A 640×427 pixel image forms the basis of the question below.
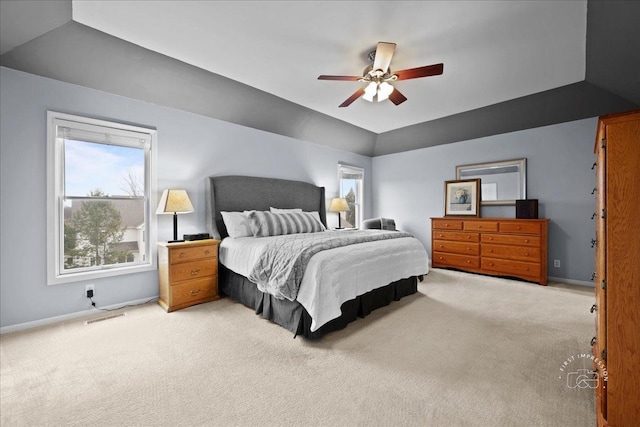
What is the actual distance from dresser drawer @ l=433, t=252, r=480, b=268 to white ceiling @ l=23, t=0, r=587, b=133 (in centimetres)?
276

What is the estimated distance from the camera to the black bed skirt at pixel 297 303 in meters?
2.40

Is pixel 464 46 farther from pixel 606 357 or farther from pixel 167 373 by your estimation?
pixel 167 373

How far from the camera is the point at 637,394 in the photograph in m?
1.22

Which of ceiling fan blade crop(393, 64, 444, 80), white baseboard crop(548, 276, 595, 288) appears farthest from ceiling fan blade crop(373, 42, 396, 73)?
white baseboard crop(548, 276, 595, 288)

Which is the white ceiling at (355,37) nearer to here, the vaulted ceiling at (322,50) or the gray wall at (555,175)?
the vaulted ceiling at (322,50)

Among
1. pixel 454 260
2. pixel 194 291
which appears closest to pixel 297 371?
pixel 194 291

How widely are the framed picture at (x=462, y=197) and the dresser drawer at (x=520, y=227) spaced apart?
0.65 metres

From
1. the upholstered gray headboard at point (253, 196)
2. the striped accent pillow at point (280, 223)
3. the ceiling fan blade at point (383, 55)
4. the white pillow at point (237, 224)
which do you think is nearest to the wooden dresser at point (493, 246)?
the upholstered gray headboard at point (253, 196)

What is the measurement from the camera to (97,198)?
3068mm

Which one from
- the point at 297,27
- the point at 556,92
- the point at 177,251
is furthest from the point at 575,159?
the point at 177,251

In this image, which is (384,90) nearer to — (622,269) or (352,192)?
(622,269)

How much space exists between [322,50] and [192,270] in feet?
9.55

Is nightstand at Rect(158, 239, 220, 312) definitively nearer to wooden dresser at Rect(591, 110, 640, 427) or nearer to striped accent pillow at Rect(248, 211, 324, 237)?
striped accent pillow at Rect(248, 211, 324, 237)

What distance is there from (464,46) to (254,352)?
3561 millimetres
